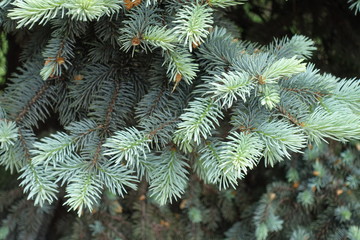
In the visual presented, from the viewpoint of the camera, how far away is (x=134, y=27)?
634 mm

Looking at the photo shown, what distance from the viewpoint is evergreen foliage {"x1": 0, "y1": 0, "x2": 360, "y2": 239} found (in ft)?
1.95

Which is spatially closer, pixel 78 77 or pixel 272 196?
pixel 78 77

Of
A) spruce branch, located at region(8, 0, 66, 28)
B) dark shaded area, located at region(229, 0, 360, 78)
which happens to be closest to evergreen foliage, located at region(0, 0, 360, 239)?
spruce branch, located at region(8, 0, 66, 28)

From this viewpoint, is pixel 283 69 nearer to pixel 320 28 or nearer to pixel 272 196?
pixel 272 196

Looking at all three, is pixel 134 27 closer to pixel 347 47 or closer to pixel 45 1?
pixel 45 1

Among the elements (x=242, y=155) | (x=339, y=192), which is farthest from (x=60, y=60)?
(x=339, y=192)

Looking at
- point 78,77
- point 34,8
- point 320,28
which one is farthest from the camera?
point 320,28

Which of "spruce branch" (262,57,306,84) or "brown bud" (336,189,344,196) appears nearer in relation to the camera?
"spruce branch" (262,57,306,84)

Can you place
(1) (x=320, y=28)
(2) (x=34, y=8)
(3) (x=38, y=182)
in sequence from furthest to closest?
(1) (x=320, y=28), (3) (x=38, y=182), (2) (x=34, y=8)

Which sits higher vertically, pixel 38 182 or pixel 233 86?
pixel 233 86

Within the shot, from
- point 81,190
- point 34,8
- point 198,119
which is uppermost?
point 34,8

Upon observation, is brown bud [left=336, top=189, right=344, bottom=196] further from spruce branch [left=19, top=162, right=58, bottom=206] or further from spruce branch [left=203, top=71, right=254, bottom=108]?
spruce branch [left=19, top=162, right=58, bottom=206]

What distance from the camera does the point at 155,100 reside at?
0.74 metres

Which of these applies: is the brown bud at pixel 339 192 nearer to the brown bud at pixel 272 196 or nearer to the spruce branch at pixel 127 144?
the brown bud at pixel 272 196
